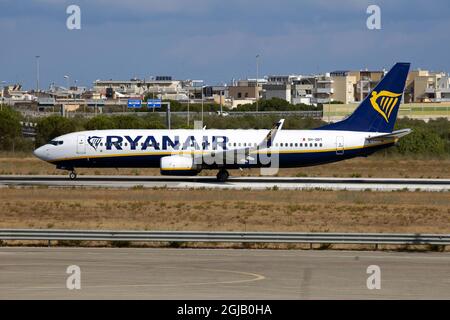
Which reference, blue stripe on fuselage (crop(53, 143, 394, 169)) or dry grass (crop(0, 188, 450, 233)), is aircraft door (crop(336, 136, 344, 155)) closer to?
blue stripe on fuselage (crop(53, 143, 394, 169))

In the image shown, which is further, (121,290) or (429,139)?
(429,139)

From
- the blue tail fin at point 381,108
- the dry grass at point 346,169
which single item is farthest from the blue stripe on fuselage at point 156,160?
the dry grass at point 346,169

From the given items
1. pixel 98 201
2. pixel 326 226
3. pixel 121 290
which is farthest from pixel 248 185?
pixel 121 290

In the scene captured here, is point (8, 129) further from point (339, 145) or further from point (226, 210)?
point (226, 210)

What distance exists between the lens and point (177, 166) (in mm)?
56750

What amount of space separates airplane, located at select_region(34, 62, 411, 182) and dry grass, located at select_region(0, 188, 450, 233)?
6.30 meters

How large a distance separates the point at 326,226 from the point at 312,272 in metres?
11.8

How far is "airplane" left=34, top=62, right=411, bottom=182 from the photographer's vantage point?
188ft

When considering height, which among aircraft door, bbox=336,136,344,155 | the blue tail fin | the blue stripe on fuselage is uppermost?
the blue tail fin

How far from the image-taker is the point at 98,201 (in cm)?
4547

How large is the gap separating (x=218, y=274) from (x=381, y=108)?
3830cm

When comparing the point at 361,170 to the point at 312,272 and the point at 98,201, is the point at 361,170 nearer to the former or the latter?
the point at 98,201

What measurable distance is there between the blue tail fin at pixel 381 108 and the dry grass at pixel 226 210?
10.2 m

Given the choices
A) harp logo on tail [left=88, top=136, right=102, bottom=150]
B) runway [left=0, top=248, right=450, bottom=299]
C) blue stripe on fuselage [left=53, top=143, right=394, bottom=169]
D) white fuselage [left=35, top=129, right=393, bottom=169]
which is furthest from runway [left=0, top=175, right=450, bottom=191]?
runway [left=0, top=248, right=450, bottom=299]
